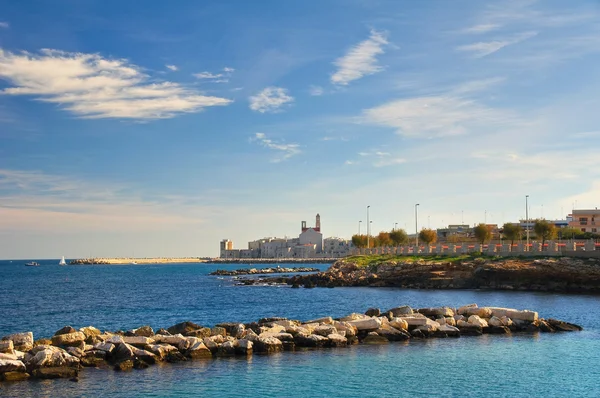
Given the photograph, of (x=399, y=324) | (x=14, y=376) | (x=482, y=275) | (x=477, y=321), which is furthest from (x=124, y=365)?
(x=482, y=275)

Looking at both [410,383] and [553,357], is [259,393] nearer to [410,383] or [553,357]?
[410,383]

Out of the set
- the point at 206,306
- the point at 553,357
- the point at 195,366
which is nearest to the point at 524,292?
the point at 206,306

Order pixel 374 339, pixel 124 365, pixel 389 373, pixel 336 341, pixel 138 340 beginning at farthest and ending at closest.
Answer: pixel 374 339
pixel 336 341
pixel 138 340
pixel 124 365
pixel 389 373

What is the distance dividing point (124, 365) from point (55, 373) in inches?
94.9

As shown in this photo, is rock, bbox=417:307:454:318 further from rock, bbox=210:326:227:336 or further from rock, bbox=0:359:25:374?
rock, bbox=0:359:25:374

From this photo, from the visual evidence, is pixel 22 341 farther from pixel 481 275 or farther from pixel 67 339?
pixel 481 275

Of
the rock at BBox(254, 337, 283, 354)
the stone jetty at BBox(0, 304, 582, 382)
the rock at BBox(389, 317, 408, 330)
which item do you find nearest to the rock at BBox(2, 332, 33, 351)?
the stone jetty at BBox(0, 304, 582, 382)

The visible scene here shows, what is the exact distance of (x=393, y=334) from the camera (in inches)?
1175

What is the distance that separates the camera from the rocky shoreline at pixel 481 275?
190 feet

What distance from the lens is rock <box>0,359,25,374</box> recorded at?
860 inches

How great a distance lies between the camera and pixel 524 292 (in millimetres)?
57438

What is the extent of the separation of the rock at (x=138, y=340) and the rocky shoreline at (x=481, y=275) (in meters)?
42.7

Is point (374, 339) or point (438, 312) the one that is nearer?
point (374, 339)

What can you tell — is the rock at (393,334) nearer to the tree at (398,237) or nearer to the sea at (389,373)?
the sea at (389,373)
